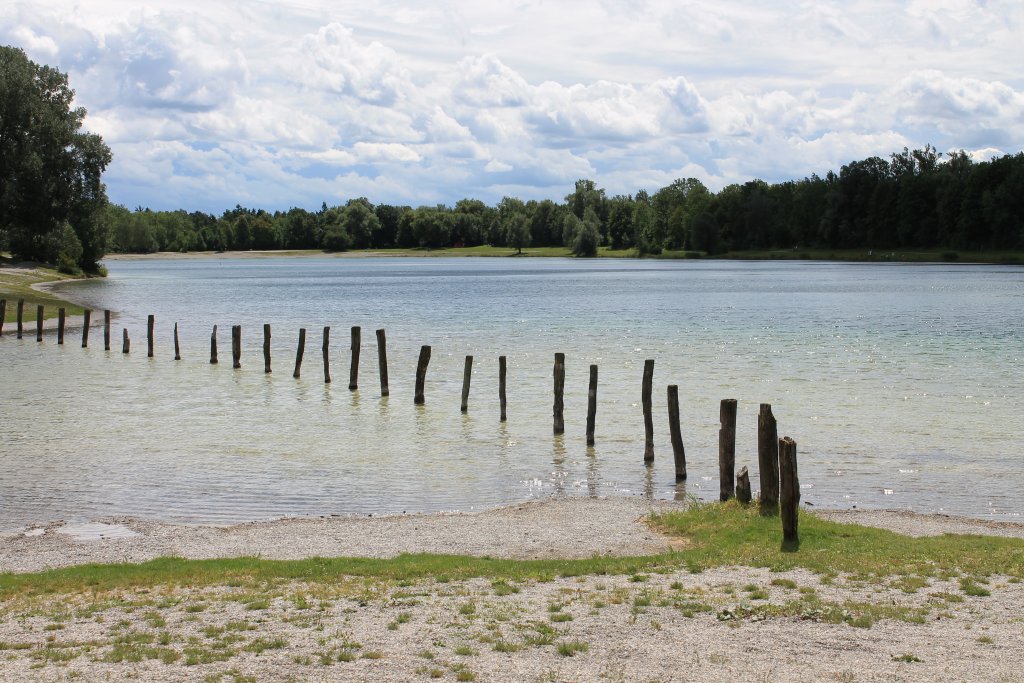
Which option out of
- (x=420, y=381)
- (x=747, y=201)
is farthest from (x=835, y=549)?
(x=747, y=201)

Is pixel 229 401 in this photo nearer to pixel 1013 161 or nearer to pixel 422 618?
pixel 422 618

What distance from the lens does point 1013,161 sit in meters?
141

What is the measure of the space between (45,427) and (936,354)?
34.0 meters

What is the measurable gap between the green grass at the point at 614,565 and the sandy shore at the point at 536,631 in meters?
0.32

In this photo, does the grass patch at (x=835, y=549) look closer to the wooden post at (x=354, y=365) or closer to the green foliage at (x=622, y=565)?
the green foliage at (x=622, y=565)

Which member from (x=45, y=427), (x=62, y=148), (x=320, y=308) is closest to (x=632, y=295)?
(x=320, y=308)

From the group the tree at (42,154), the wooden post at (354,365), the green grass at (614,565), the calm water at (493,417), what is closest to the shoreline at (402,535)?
the green grass at (614,565)

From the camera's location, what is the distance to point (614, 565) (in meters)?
13.6

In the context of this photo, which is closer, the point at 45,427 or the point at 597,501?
the point at 597,501

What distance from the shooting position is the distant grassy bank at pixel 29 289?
5981cm

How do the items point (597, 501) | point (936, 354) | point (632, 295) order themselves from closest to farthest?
1. point (597, 501)
2. point (936, 354)
3. point (632, 295)

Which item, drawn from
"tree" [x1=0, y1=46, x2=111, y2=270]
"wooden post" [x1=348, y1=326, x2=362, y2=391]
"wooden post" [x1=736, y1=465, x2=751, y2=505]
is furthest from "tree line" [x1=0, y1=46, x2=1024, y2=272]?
"wooden post" [x1=736, y1=465, x2=751, y2=505]

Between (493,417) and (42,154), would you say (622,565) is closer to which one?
(493,417)

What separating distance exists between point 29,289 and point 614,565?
68.3 metres
